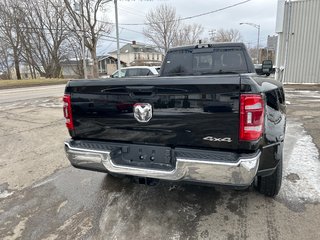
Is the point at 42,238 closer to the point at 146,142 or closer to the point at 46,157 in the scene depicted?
the point at 146,142

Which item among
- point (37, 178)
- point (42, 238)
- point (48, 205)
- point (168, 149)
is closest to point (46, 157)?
point (37, 178)

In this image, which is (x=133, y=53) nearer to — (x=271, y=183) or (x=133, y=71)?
(x=133, y=71)

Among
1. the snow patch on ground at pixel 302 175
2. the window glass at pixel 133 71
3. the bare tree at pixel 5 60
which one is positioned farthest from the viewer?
the bare tree at pixel 5 60

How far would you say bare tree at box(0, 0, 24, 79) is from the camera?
119 ft

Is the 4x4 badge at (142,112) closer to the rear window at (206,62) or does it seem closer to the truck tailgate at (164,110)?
the truck tailgate at (164,110)

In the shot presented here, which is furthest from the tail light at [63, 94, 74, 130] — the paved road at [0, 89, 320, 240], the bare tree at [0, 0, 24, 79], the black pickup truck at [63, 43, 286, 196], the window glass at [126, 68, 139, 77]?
the bare tree at [0, 0, 24, 79]

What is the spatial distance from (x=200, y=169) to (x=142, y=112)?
79 cm

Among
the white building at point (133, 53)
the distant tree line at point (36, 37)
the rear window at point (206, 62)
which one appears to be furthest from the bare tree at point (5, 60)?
the rear window at point (206, 62)

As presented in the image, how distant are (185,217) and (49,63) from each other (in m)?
46.2

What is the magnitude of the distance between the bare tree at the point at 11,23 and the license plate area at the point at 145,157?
42521 millimetres

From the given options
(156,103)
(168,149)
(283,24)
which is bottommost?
(168,149)

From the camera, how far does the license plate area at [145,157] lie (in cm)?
251

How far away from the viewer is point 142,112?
2574 millimetres

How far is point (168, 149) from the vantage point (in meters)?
2.53
